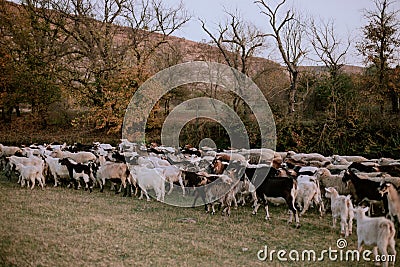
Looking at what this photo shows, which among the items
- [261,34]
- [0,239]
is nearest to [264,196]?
[0,239]

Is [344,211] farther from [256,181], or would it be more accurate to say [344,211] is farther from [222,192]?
[222,192]

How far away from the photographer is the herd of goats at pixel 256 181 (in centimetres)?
829

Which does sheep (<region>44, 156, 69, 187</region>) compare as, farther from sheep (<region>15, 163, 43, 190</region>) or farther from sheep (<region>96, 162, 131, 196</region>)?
sheep (<region>96, 162, 131, 196</region>)

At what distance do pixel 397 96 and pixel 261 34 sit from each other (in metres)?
8.15

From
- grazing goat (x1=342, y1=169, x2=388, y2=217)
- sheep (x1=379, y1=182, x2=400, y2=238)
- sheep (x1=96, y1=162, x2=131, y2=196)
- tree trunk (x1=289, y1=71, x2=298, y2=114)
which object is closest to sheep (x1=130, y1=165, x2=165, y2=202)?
sheep (x1=96, y1=162, x2=131, y2=196)

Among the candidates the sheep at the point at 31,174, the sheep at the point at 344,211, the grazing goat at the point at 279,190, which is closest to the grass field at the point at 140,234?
the sheep at the point at 344,211

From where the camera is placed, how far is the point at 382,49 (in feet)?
64.4

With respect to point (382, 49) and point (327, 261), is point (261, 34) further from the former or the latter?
point (327, 261)

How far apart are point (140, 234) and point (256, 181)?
364 centimetres

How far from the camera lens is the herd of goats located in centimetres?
829

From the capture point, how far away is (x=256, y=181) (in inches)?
413

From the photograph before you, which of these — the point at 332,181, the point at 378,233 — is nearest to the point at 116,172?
the point at 332,181

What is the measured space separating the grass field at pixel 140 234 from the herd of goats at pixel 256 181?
0.48m

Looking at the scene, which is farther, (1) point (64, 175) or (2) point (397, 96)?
(2) point (397, 96)
